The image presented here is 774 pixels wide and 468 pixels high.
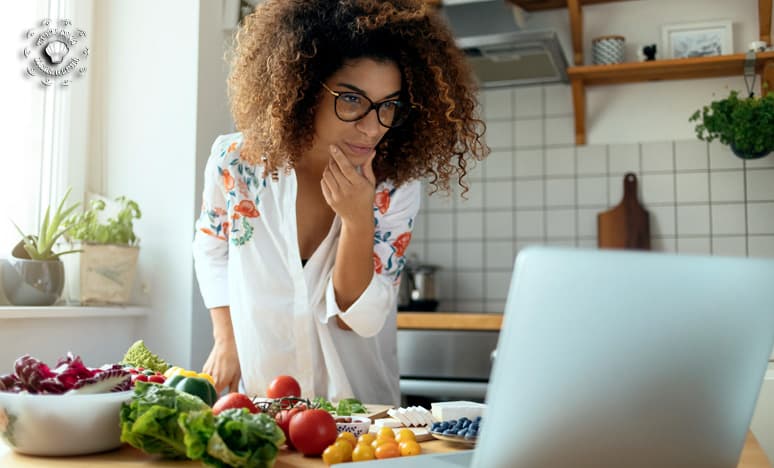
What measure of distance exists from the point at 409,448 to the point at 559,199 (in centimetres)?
224

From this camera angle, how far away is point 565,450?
56 centimetres

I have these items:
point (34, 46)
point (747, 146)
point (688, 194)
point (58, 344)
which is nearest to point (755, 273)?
point (58, 344)

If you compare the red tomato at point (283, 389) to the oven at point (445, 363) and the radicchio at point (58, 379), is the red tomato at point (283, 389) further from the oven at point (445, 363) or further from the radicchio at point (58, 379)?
the oven at point (445, 363)

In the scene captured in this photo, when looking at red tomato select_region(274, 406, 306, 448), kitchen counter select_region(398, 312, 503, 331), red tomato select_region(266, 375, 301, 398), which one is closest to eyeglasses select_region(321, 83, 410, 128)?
red tomato select_region(266, 375, 301, 398)

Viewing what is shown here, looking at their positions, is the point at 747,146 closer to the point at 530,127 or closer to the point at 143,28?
the point at 530,127

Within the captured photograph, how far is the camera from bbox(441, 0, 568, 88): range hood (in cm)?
243

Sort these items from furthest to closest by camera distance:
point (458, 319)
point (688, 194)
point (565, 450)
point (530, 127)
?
point (530, 127) < point (688, 194) < point (458, 319) < point (565, 450)

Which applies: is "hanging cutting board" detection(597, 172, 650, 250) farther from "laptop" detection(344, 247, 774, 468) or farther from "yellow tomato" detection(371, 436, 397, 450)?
"laptop" detection(344, 247, 774, 468)

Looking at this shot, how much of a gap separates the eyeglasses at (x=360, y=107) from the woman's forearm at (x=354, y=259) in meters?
0.18

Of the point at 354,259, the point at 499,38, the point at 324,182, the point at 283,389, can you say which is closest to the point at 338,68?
the point at 324,182

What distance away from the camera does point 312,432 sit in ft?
2.62

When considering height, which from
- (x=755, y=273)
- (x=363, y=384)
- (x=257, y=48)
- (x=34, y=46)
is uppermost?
(x=34, y=46)

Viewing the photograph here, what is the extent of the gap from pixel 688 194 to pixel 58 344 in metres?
2.19

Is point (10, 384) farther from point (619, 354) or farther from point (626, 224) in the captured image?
point (626, 224)
